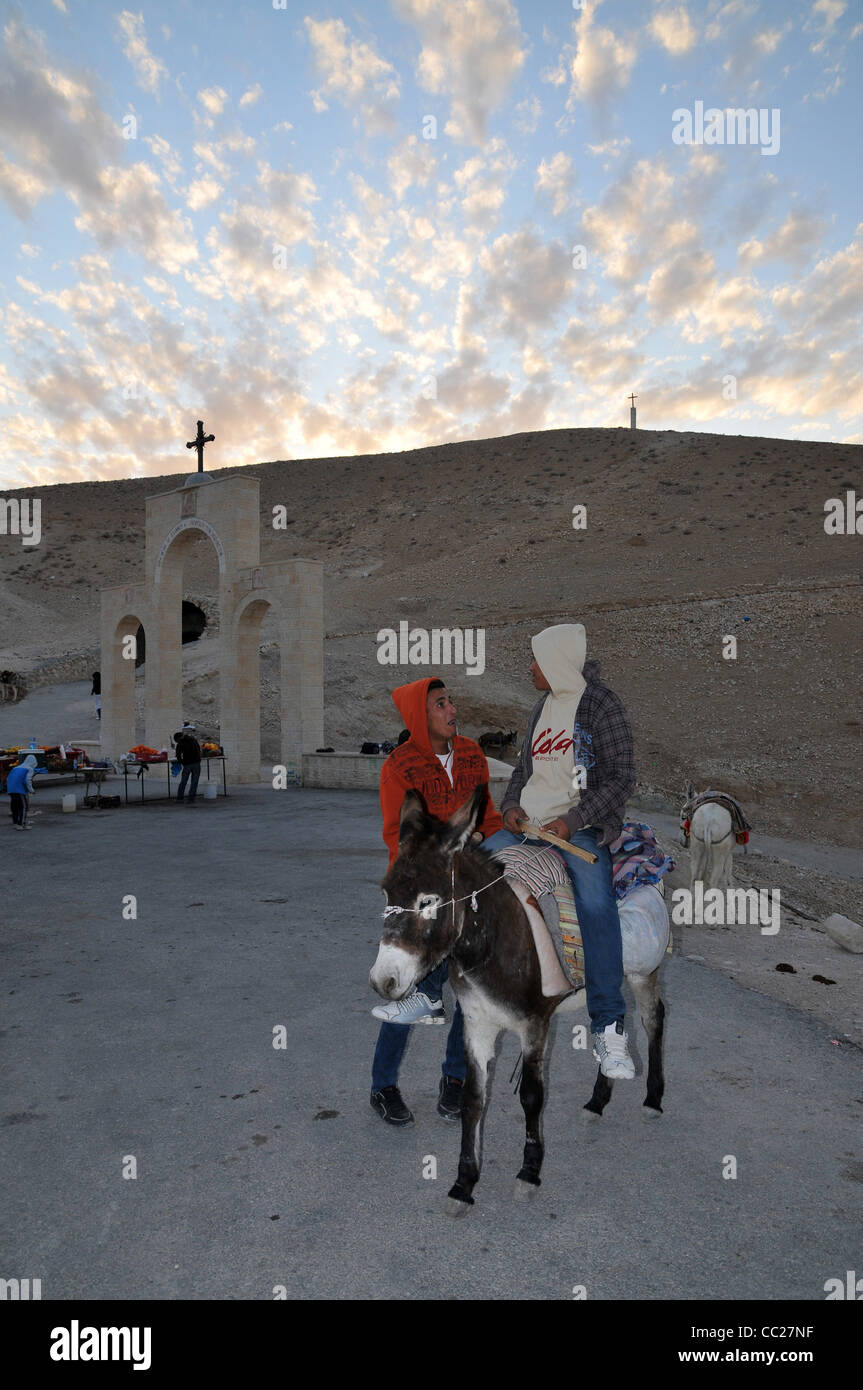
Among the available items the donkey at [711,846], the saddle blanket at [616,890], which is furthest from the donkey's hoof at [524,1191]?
the donkey at [711,846]

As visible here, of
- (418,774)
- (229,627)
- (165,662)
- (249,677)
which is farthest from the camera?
(165,662)

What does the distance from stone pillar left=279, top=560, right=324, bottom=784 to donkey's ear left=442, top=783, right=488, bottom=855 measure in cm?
2058

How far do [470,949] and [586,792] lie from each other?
3.58 feet

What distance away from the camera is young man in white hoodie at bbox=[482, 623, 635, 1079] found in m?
4.21

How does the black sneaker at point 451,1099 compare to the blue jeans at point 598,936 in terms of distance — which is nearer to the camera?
the blue jeans at point 598,936

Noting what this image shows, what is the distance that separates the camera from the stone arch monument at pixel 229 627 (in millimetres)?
24266

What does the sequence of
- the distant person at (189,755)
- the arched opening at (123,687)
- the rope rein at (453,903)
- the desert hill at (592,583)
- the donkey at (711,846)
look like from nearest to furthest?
the rope rein at (453,903) → the donkey at (711,846) → the distant person at (189,755) → the arched opening at (123,687) → the desert hill at (592,583)

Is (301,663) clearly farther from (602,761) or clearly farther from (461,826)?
(461,826)

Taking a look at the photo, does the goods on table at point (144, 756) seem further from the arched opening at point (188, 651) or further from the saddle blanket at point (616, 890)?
the saddle blanket at point (616, 890)

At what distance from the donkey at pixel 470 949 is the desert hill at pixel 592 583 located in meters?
21.4

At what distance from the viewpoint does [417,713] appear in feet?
14.0

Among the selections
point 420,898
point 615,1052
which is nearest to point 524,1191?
point 615,1052
